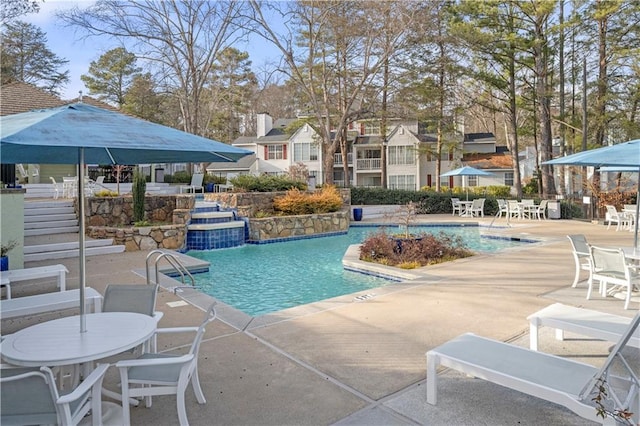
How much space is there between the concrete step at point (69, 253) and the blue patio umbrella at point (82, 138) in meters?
6.69

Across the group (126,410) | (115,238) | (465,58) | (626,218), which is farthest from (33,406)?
(465,58)

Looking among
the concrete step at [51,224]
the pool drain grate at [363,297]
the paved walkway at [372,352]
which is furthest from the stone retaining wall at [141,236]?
the pool drain grate at [363,297]

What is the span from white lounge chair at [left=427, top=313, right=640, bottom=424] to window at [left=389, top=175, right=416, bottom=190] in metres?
31.1

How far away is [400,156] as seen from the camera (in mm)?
33719

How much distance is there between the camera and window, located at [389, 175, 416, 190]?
33.6 m


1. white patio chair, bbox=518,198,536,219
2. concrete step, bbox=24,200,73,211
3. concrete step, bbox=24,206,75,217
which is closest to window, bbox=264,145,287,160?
white patio chair, bbox=518,198,536,219

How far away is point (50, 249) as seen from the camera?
9477 millimetres

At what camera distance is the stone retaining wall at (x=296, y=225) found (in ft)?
43.6

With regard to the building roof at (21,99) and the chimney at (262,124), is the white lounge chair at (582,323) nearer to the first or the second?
the building roof at (21,99)

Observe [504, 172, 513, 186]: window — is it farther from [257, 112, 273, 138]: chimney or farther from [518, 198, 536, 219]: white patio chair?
[257, 112, 273, 138]: chimney

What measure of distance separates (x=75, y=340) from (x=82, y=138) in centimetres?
132

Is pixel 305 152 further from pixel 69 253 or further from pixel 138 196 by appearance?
pixel 69 253

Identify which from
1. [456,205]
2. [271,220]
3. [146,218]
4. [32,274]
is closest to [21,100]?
[146,218]

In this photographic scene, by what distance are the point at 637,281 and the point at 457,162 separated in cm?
2708
